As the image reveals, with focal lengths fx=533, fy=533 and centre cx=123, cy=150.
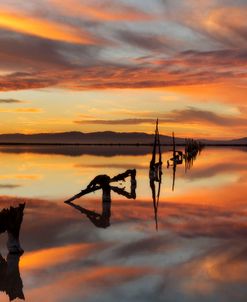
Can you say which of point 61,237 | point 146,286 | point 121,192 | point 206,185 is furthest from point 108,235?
point 206,185

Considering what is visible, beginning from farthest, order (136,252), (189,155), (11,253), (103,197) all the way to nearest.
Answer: (189,155), (103,197), (136,252), (11,253)

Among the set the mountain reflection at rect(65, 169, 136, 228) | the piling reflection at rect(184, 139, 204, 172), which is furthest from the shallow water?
the piling reflection at rect(184, 139, 204, 172)

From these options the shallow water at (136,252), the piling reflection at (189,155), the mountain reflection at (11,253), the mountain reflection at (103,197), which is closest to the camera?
the shallow water at (136,252)

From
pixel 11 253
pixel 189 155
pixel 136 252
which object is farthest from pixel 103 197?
pixel 189 155

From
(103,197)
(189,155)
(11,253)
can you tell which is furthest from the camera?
(189,155)

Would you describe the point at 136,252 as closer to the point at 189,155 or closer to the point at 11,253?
the point at 11,253

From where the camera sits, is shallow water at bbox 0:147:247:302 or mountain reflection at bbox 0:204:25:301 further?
mountain reflection at bbox 0:204:25:301

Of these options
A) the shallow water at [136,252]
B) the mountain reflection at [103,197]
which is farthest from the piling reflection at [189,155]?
the shallow water at [136,252]

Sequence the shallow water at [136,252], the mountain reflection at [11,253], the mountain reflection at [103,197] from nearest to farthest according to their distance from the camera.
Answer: the shallow water at [136,252] → the mountain reflection at [11,253] → the mountain reflection at [103,197]

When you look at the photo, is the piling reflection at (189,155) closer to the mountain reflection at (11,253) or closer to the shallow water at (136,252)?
the shallow water at (136,252)

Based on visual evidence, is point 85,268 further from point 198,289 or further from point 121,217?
point 121,217

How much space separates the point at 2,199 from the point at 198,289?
1788 cm

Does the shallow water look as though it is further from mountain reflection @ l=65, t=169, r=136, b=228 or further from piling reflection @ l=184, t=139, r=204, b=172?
piling reflection @ l=184, t=139, r=204, b=172

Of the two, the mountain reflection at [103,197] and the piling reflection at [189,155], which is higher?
the mountain reflection at [103,197]
